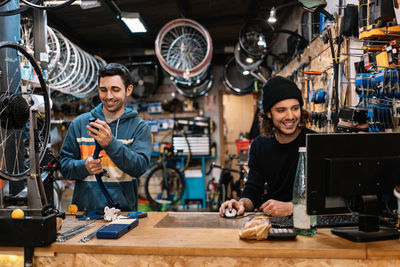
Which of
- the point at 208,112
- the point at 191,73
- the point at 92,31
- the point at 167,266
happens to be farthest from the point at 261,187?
the point at 208,112

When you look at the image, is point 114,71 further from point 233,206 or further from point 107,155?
point 233,206

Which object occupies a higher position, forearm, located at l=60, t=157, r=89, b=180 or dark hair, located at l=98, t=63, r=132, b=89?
dark hair, located at l=98, t=63, r=132, b=89

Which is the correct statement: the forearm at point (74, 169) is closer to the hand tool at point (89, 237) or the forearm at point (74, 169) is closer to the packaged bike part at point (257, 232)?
the hand tool at point (89, 237)

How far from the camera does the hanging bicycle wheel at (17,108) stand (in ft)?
5.24

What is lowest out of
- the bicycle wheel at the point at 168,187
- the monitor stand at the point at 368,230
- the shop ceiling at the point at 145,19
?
the bicycle wheel at the point at 168,187

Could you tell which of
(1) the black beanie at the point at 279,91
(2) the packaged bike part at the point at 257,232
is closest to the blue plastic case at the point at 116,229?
(2) the packaged bike part at the point at 257,232

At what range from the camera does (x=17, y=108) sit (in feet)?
5.26

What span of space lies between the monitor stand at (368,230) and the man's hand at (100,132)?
4.16 feet

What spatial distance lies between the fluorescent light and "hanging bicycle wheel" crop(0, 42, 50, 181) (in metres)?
1.96

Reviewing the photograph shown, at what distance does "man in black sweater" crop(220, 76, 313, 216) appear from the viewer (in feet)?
7.33

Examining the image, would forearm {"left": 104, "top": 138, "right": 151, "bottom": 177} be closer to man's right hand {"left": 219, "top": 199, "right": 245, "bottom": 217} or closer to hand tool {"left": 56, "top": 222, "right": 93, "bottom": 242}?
hand tool {"left": 56, "top": 222, "right": 93, "bottom": 242}

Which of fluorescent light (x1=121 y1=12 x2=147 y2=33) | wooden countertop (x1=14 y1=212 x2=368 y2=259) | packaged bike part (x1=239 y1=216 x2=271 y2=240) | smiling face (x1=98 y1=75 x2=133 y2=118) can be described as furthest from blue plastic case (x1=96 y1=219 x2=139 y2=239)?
fluorescent light (x1=121 y1=12 x2=147 y2=33)

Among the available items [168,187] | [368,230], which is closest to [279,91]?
[368,230]

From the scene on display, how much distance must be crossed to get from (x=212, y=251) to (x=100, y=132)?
0.92 meters
